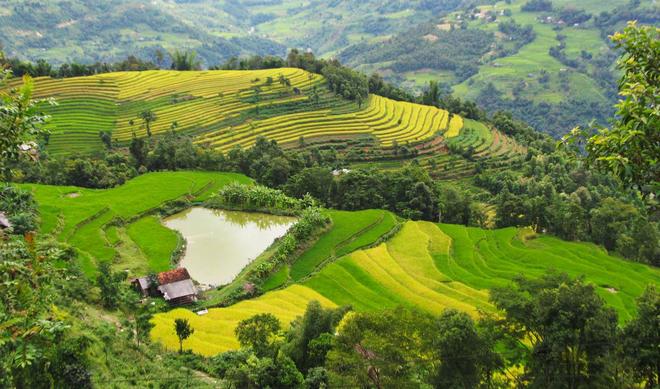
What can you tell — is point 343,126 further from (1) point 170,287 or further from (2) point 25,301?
(2) point 25,301

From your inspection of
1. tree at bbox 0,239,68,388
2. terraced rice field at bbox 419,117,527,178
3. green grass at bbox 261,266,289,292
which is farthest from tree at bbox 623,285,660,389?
terraced rice field at bbox 419,117,527,178

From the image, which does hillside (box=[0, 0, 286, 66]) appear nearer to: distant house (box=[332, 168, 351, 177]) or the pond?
distant house (box=[332, 168, 351, 177])

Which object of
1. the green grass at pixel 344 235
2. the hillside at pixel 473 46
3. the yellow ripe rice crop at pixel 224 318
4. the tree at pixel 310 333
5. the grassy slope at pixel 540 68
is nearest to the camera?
the tree at pixel 310 333

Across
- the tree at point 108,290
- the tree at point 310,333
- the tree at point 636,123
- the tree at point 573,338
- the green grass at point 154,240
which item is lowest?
the green grass at point 154,240

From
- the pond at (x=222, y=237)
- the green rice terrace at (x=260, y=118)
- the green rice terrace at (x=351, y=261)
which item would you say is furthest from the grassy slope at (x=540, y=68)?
the pond at (x=222, y=237)

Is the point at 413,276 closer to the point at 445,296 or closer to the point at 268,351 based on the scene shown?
the point at 445,296

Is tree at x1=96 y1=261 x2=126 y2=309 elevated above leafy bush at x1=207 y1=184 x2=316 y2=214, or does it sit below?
above

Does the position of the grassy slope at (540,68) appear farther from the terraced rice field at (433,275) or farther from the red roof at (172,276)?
the red roof at (172,276)
